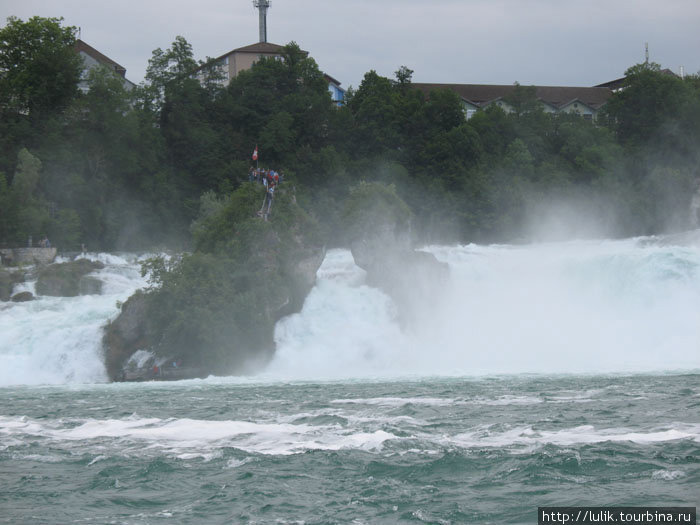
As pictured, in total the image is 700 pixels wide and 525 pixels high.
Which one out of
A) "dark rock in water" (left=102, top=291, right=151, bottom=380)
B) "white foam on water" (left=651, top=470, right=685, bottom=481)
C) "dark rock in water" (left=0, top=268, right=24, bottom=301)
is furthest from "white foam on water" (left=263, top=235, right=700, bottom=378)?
"white foam on water" (left=651, top=470, right=685, bottom=481)

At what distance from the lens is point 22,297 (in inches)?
1619

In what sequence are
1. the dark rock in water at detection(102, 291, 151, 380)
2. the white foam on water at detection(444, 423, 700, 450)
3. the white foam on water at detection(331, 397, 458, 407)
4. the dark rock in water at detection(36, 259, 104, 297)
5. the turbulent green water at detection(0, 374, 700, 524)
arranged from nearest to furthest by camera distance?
the turbulent green water at detection(0, 374, 700, 524) < the white foam on water at detection(444, 423, 700, 450) < the white foam on water at detection(331, 397, 458, 407) < the dark rock in water at detection(102, 291, 151, 380) < the dark rock in water at detection(36, 259, 104, 297)

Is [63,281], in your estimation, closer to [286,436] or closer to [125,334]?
[125,334]

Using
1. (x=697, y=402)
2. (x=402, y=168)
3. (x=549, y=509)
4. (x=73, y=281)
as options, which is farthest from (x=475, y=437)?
(x=402, y=168)

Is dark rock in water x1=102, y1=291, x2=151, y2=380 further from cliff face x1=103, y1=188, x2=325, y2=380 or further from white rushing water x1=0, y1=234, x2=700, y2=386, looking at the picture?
white rushing water x1=0, y1=234, x2=700, y2=386

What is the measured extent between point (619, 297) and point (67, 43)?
52.1 meters

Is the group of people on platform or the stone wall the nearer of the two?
the group of people on platform

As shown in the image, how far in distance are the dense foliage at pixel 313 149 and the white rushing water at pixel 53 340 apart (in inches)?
659

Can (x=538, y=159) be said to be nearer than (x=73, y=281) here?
No

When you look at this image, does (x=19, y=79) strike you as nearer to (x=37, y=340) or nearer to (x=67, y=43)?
(x=67, y=43)

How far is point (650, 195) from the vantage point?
70.6 meters

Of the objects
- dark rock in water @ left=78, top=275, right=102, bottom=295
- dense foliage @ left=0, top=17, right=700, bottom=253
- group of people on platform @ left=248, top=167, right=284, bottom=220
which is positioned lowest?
dark rock in water @ left=78, top=275, right=102, bottom=295

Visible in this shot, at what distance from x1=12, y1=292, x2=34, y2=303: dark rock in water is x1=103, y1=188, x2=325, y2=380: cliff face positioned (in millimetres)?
6323

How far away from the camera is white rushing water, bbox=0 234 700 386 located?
3606cm
